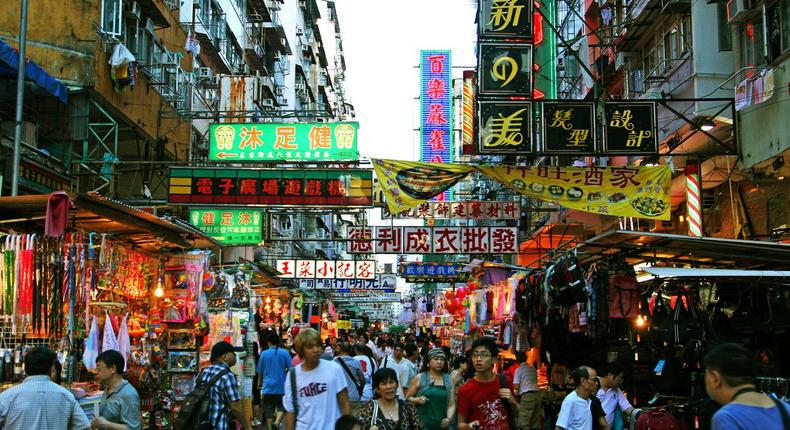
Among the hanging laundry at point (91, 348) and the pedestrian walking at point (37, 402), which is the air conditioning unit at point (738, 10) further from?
the pedestrian walking at point (37, 402)

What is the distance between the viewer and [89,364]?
9.00m

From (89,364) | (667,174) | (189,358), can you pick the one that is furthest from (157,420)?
(667,174)

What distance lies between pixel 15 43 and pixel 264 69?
2178 centimetres

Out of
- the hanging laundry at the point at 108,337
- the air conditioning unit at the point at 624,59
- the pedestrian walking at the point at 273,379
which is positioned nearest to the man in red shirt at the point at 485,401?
the hanging laundry at the point at 108,337

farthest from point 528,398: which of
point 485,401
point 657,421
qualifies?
point 485,401

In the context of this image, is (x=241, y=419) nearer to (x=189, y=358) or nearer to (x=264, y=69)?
(x=189, y=358)

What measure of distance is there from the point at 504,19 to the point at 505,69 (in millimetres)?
875

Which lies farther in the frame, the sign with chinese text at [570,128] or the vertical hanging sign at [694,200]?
the vertical hanging sign at [694,200]

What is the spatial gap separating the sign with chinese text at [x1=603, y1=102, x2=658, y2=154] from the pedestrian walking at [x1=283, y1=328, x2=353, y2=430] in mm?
7863

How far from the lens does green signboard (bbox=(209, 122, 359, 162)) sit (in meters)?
17.4

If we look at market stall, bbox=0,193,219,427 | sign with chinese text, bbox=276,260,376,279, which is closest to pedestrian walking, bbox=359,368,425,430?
Answer: market stall, bbox=0,193,219,427

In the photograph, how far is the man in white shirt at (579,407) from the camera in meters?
7.37

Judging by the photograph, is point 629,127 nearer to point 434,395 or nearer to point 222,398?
point 434,395

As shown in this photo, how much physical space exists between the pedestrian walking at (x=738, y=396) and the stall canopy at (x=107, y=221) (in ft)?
19.8
